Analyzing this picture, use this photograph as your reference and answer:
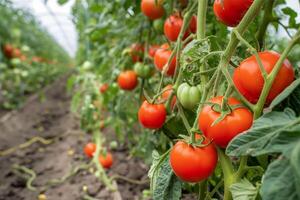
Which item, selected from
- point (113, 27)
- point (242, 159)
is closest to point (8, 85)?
point (113, 27)

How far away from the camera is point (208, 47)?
0.98 meters

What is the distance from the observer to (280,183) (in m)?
0.61

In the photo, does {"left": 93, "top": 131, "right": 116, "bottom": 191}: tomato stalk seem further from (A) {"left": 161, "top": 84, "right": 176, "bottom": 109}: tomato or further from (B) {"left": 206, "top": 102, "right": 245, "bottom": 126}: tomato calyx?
(B) {"left": 206, "top": 102, "right": 245, "bottom": 126}: tomato calyx

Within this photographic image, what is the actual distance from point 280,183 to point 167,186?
0.39 meters

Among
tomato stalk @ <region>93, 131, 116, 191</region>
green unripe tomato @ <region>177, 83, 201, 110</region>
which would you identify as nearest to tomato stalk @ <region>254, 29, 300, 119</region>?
green unripe tomato @ <region>177, 83, 201, 110</region>

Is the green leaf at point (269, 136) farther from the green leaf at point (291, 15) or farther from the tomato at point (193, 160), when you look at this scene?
the green leaf at point (291, 15)

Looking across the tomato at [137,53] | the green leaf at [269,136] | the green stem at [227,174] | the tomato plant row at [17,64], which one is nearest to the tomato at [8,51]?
the tomato plant row at [17,64]

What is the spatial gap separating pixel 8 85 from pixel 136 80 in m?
4.26

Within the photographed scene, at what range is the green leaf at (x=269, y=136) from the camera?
633 mm

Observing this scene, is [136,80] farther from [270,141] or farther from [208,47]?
[270,141]

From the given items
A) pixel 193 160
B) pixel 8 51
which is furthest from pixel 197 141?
pixel 8 51

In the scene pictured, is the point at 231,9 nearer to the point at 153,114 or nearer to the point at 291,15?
the point at 153,114

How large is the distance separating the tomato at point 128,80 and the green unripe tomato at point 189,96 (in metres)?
0.73

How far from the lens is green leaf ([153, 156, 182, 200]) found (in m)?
0.95
